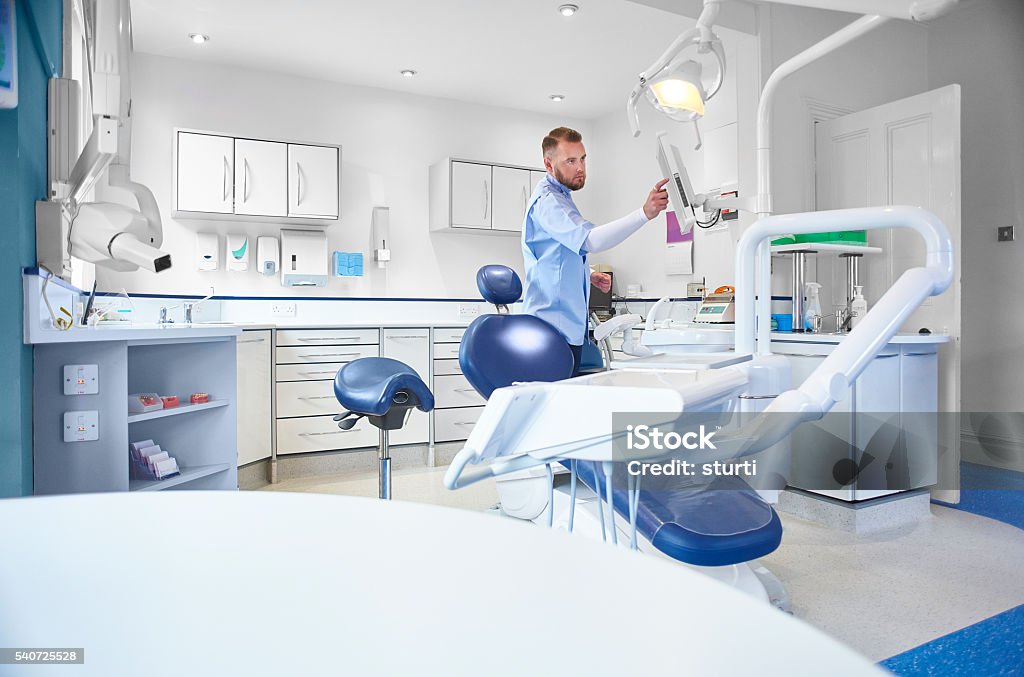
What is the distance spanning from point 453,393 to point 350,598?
4.39m

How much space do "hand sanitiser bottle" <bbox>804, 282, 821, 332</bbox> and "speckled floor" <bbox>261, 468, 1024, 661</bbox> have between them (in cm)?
106

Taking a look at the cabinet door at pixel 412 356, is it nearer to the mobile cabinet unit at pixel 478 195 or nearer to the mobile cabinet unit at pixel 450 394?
the mobile cabinet unit at pixel 450 394

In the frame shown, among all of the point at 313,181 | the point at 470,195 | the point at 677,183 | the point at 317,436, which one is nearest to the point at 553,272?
the point at 677,183

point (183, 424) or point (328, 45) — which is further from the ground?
point (328, 45)

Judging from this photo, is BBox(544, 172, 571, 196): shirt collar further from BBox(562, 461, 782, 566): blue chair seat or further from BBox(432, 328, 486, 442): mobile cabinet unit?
BBox(432, 328, 486, 442): mobile cabinet unit

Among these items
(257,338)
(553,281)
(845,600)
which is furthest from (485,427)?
(257,338)

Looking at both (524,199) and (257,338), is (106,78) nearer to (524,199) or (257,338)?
(257,338)

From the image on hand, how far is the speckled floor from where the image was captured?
7.14 ft

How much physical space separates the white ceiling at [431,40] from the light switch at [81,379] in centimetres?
292

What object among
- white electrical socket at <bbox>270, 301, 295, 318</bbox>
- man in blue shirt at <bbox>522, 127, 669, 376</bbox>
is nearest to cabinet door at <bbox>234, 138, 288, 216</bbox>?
white electrical socket at <bbox>270, 301, 295, 318</bbox>

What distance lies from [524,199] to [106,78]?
459 centimetres

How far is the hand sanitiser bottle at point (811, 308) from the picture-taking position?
3.64m

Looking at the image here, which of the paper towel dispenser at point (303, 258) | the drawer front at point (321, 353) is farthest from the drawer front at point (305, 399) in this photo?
the paper towel dispenser at point (303, 258)

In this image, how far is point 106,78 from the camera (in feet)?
4.57
